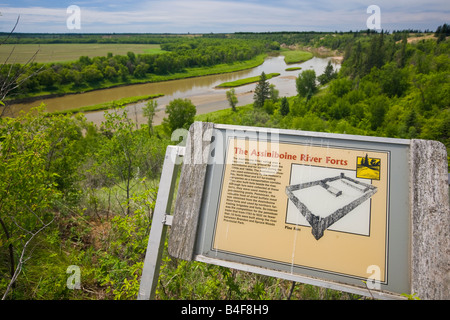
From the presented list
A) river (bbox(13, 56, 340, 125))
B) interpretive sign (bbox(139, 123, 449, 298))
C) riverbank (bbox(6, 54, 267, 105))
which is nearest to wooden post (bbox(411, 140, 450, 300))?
interpretive sign (bbox(139, 123, 449, 298))

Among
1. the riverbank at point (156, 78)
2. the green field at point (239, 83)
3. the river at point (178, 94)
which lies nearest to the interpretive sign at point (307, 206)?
the river at point (178, 94)

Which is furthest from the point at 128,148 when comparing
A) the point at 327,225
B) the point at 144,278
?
the point at 327,225

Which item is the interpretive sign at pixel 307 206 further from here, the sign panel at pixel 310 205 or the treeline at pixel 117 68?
the treeline at pixel 117 68

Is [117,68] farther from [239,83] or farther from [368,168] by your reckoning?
[368,168]

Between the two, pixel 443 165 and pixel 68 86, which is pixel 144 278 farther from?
pixel 68 86

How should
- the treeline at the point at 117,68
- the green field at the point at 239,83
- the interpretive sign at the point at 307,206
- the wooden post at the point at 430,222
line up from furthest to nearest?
the green field at the point at 239,83, the treeline at the point at 117,68, the interpretive sign at the point at 307,206, the wooden post at the point at 430,222

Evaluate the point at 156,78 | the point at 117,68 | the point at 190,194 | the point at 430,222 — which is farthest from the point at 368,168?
the point at 156,78
